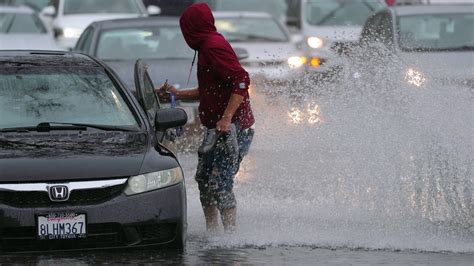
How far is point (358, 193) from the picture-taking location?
1062 cm

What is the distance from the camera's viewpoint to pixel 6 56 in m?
10.1

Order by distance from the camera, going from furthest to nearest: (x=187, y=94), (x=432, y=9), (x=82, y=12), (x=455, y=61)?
(x=82, y=12), (x=432, y=9), (x=455, y=61), (x=187, y=94)

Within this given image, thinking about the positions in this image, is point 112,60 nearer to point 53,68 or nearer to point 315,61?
point 315,61

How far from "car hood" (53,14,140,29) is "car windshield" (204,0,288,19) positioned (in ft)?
8.72

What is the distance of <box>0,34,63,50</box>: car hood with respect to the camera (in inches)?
902

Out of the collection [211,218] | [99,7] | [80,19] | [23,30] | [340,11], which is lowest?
[211,218]

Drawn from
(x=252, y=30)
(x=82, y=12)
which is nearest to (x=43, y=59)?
(x=252, y=30)

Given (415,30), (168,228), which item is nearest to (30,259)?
(168,228)

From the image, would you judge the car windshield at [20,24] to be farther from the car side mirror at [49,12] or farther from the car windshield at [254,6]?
the car windshield at [254,6]

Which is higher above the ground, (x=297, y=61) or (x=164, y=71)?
(x=164, y=71)

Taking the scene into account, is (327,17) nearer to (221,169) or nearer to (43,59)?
(43,59)

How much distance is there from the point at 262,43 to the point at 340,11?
13.2ft

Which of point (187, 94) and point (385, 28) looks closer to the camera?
point (187, 94)

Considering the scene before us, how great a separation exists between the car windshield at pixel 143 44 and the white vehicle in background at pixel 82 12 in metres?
8.21
